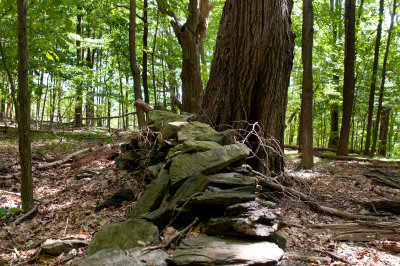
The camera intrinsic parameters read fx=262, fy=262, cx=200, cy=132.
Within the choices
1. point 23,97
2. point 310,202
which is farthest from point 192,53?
point 310,202

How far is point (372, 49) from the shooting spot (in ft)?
46.9

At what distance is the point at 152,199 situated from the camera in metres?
3.29

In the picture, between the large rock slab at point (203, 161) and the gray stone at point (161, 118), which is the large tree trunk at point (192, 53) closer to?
the gray stone at point (161, 118)

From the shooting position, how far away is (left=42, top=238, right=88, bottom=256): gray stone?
2.86m

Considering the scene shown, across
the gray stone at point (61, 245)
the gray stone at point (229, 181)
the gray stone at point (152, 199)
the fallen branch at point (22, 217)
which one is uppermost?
the gray stone at point (229, 181)

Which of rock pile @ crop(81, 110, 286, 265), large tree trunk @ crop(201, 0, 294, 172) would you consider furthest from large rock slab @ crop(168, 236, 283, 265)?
large tree trunk @ crop(201, 0, 294, 172)

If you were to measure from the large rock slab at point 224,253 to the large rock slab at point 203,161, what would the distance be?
103cm

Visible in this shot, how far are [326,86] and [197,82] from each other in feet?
24.6

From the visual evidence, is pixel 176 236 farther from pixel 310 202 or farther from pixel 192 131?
pixel 310 202

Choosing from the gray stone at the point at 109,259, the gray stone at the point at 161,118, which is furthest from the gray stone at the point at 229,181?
the gray stone at the point at 161,118

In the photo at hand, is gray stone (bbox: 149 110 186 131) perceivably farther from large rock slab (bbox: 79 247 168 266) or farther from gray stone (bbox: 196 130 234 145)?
large rock slab (bbox: 79 247 168 266)

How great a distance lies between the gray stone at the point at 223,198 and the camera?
2.52 meters

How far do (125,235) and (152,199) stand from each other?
2.25 feet

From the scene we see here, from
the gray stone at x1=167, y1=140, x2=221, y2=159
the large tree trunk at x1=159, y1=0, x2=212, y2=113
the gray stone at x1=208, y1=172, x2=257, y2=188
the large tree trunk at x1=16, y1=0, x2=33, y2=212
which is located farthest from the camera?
the large tree trunk at x1=159, y1=0, x2=212, y2=113
